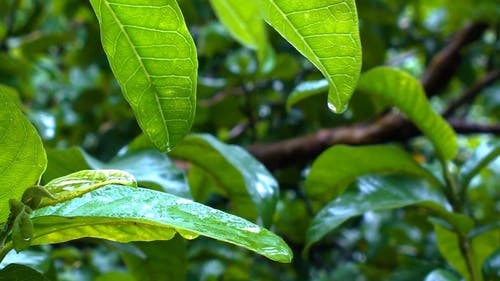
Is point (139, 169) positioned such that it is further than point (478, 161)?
No

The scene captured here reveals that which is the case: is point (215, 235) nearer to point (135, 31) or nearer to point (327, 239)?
point (135, 31)

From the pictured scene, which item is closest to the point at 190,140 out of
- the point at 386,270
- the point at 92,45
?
the point at 386,270

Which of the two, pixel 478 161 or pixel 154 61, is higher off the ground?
pixel 154 61

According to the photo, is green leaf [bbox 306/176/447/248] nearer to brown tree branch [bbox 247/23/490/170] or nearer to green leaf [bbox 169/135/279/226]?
green leaf [bbox 169/135/279/226]

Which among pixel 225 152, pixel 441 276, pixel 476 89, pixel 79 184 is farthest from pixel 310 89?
pixel 476 89

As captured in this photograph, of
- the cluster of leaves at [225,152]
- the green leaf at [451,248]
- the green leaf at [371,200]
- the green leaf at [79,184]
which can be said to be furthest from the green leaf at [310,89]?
the green leaf at [79,184]

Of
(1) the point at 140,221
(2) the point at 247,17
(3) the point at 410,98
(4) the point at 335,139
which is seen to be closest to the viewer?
(2) the point at 247,17

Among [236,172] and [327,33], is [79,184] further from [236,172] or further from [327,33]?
[236,172]
